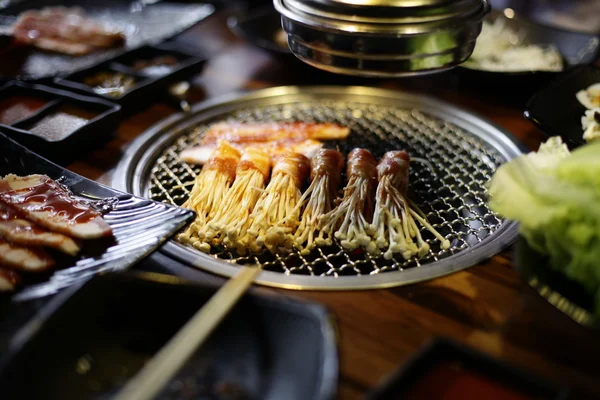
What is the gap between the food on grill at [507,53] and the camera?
3676 mm

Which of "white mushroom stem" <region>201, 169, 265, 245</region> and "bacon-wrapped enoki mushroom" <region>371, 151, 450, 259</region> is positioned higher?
"bacon-wrapped enoki mushroom" <region>371, 151, 450, 259</region>

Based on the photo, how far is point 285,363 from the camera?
1.59 m

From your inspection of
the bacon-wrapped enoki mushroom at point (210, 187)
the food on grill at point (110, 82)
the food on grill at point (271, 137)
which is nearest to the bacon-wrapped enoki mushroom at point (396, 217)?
the food on grill at point (271, 137)

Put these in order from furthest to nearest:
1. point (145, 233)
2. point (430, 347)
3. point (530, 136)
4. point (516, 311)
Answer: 1. point (530, 136)
2. point (145, 233)
3. point (516, 311)
4. point (430, 347)

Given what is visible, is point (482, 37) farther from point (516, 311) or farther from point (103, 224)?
point (103, 224)

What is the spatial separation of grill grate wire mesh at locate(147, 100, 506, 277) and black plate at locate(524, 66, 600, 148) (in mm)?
281

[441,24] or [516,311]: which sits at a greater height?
[441,24]

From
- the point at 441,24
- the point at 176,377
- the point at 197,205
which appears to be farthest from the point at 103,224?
the point at 441,24

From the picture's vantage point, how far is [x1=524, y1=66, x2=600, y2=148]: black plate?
2.85 meters

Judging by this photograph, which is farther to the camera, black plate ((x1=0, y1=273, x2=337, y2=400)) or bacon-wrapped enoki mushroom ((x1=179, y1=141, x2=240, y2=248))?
bacon-wrapped enoki mushroom ((x1=179, y1=141, x2=240, y2=248))

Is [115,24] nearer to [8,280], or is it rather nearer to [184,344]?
[8,280]

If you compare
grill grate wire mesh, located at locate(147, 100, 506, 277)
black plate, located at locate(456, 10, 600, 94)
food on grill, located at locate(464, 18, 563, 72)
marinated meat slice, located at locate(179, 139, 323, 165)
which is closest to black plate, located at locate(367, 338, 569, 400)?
grill grate wire mesh, located at locate(147, 100, 506, 277)

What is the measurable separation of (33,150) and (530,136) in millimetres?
2597

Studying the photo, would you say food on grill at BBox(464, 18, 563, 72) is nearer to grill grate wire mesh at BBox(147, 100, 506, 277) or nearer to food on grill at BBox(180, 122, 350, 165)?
grill grate wire mesh at BBox(147, 100, 506, 277)
